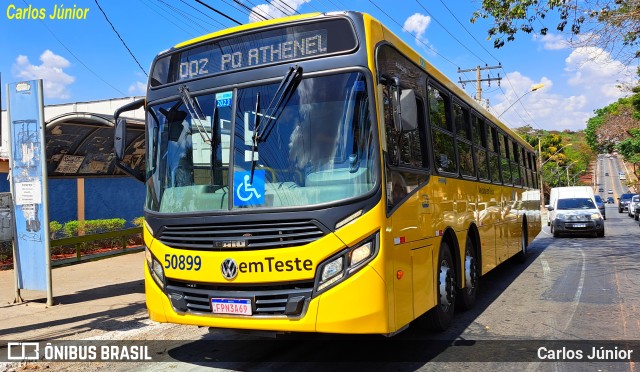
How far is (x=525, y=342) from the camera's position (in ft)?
19.1

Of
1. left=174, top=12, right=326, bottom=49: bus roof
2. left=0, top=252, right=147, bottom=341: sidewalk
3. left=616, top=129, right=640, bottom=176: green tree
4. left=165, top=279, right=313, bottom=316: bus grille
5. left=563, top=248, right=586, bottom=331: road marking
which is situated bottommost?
left=563, top=248, right=586, bottom=331: road marking

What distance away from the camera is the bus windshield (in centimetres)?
441

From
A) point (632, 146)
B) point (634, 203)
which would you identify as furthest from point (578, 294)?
point (634, 203)

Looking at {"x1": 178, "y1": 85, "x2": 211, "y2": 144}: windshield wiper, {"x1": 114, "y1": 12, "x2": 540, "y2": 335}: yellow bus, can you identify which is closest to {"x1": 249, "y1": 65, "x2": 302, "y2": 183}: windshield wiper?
{"x1": 114, "y1": 12, "x2": 540, "y2": 335}: yellow bus

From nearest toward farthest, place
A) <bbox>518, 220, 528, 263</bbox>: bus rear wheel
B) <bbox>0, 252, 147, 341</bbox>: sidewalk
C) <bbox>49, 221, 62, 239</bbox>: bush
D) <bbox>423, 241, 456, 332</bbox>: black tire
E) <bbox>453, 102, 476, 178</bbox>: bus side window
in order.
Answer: <bbox>423, 241, 456, 332</bbox>: black tire → <bbox>0, 252, 147, 341</bbox>: sidewalk → <bbox>453, 102, 476, 178</bbox>: bus side window → <bbox>518, 220, 528, 263</bbox>: bus rear wheel → <bbox>49, 221, 62, 239</bbox>: bush

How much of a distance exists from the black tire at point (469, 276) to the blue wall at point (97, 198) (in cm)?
1210

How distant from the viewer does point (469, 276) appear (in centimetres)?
736

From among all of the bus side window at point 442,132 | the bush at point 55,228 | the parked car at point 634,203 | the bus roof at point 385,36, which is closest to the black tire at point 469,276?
the bus side window at point 442,132

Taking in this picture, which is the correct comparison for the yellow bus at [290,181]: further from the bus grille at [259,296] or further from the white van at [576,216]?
the white van at [576,216]

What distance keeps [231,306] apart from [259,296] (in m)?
0.28

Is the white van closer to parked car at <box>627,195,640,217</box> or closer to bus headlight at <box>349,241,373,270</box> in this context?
parked car at <box>627,195,640,217</box>

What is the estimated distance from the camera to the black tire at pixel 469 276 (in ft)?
23.8

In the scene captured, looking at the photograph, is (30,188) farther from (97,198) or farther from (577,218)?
(577,218)

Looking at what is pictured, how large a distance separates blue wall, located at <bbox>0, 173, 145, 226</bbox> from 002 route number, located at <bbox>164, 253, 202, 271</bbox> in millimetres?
11459
